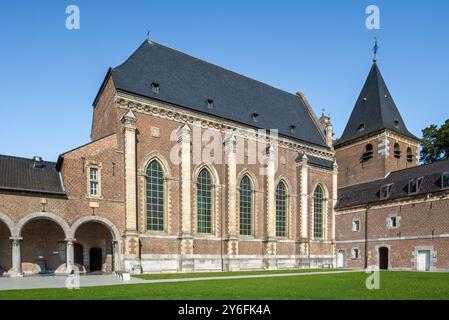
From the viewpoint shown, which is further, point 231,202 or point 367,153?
point 367,153

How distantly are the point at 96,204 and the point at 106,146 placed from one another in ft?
12.0

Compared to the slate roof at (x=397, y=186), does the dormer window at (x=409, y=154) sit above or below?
above

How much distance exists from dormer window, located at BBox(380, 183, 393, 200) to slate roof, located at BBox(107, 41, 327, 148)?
733cm

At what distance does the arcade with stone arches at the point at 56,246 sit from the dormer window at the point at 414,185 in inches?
915

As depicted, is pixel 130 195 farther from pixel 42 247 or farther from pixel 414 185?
pixel 414 185

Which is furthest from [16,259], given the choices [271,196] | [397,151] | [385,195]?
[397,151]

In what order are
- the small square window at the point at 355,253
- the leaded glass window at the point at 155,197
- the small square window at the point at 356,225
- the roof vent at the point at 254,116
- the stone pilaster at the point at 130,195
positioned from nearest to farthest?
the stone pilaster at the point at 130,195 < the leaded glass window at the point at 155,197 < the roof vent at the point at 254,116 < the small square window at the point at 355,253 < the small square window at the point at 356,225

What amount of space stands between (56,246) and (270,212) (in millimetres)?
16025

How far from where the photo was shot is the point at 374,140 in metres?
39.3

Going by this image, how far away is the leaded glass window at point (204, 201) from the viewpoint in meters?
26.6

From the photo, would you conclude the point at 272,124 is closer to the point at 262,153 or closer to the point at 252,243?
the point at 262,153

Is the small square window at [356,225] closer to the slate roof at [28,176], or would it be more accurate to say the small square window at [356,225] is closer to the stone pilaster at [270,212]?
the stone pilaster at [270,212]

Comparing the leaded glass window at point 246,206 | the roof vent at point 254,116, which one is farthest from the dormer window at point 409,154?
the leaded glass window at point 246,206

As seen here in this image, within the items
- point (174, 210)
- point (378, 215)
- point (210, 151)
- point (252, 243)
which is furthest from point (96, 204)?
point (378, 215)
